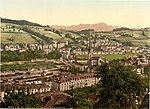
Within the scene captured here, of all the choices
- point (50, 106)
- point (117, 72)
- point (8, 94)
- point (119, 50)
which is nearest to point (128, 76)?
point (117, 72)

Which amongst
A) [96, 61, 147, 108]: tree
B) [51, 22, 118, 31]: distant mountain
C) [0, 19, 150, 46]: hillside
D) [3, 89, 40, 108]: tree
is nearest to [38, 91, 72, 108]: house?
[3, 89, 40, 108]: tree

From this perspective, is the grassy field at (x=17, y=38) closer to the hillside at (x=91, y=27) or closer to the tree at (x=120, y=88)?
the hillside at (x=91, y=27)

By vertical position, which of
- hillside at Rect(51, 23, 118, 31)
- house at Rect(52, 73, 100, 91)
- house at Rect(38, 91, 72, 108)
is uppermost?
hillside at Rect(51, 23, 118, 31)

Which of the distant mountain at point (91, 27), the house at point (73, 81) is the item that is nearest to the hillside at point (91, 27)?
the distant mountain at point (91, 27)

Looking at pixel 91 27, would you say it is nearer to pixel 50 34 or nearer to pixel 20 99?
pixel 50 34

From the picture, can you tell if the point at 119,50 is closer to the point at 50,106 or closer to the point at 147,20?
the point at 147,20

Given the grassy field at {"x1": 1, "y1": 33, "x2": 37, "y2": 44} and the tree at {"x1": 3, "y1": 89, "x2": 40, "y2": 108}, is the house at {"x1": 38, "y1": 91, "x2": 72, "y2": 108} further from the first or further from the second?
the grassy field at {"x1": 1, "y1": 33, "x2": 37, "y2": 44}
